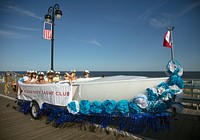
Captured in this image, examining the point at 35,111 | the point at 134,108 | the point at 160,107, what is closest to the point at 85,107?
the point at 134,108

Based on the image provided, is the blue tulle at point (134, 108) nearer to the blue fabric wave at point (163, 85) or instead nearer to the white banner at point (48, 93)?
the blue fabric wave at point (163, 85)

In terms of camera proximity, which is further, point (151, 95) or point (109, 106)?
point (109, 106)

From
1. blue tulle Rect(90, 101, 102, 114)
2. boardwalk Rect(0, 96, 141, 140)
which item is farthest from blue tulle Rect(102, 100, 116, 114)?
boardwalk Rect(0, 96, 141, 140)

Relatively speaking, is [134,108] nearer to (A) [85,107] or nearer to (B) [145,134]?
(B) [145,134]

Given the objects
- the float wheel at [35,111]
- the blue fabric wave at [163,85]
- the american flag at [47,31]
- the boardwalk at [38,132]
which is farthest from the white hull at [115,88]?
the american flag at [47,31]

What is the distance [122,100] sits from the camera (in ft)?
11.9

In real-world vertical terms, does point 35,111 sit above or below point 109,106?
below

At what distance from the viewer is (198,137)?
3.61 meters

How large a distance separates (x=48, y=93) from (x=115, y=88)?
224 cm

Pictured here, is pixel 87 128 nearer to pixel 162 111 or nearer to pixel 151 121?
pixel 151 121

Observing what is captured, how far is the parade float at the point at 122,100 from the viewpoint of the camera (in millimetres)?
3375

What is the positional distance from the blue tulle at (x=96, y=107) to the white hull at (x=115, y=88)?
0.17 m

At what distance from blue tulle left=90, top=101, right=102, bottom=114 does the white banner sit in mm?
684

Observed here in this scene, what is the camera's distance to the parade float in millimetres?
3375
